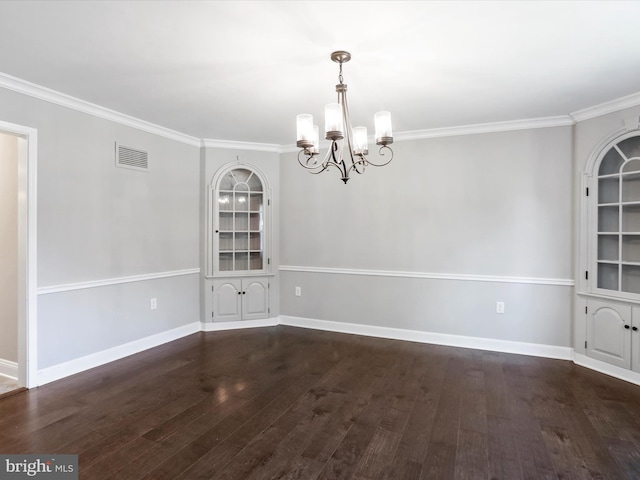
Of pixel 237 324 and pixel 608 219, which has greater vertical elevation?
pixel 608 219

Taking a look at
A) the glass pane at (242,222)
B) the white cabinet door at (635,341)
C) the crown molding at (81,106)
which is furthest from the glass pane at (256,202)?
the white cabinet door at (635,341)

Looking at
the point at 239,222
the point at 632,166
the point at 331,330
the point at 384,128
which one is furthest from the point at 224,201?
the point at 632,166

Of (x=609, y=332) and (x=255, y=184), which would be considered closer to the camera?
(x=609, y=332)

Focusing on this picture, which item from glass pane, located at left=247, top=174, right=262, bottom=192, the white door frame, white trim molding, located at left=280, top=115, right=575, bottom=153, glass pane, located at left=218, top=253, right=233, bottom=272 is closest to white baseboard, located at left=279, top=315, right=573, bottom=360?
glass pane, located at left=218, top=253, right=233, bottom=272

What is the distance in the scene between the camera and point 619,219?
338 centimetres

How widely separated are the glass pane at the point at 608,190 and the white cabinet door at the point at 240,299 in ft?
12.7

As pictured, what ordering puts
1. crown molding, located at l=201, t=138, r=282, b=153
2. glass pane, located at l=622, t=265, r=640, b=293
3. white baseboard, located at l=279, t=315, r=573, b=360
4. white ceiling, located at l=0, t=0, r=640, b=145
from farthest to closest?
1. crown molding, located at l=201, t=138, r=282, b=153
2. white baseboard, located at l=279, t=315, r=573, b=360
3. glass pane, located at l=622, t=265, r=640, b=293
4. white ceiling, located at l=0, t=0, r=640, b=145

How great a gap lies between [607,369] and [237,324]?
4.08m

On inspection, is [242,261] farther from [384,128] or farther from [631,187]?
[631,187]

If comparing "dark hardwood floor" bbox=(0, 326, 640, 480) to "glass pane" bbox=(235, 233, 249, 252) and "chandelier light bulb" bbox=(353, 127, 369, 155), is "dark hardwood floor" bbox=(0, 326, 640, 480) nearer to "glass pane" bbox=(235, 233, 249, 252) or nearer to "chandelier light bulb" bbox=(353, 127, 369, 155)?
"glass pane" bbox=(235, 233, 249, 252)

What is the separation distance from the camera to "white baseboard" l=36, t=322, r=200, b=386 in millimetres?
3176

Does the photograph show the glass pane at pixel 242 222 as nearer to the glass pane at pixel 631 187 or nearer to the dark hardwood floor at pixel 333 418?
the dark hardwood floor at pixel 333 418

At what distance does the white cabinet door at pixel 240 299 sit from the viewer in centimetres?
481

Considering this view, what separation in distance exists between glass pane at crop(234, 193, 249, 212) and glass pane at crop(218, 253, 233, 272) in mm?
626
